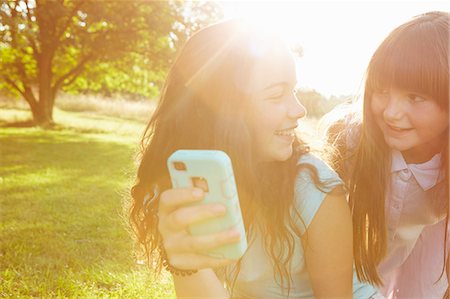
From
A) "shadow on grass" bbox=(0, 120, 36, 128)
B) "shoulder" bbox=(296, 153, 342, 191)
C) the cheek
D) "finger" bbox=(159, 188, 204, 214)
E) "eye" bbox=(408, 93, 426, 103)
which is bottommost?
"shadow on grass" bbox=(0, 120, 36, 128)

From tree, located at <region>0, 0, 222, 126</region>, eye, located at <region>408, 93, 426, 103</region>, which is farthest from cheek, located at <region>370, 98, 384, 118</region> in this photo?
tree, located at <region>0, 0, 222, 126</region>

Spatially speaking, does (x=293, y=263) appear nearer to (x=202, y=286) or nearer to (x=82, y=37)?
(x=202, y=286)

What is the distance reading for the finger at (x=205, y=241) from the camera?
1685 mm

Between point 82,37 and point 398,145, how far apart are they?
17.1 meters

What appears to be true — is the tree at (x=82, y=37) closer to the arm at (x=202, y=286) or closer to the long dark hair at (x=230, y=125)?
the long dark hair at (x=230, y=125)

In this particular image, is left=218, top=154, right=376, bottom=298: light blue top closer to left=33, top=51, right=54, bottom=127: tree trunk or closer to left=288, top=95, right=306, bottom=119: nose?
left=288, top=95, right=306, bottom=119: nose

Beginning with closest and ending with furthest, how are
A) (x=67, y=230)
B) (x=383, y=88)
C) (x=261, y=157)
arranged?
(x=261, y=157) → (x=383, y=88) → (x=67, y=230)

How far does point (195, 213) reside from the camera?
1646 mm

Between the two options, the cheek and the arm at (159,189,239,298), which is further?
the cheek

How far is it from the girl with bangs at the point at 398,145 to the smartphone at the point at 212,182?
1187 millimetres

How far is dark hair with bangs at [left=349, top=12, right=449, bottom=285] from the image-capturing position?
262 cm

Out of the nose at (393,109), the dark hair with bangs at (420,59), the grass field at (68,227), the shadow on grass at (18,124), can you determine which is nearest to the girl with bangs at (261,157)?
the grass field at (68,227)

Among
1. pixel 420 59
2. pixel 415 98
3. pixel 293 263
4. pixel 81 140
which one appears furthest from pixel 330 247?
pixel 81 140

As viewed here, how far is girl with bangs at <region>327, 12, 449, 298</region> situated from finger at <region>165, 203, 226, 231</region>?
1257mm
